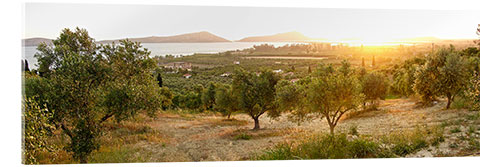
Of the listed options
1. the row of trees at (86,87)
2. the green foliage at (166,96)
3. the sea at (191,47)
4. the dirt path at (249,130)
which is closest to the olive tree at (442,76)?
the dirt path at (249,130)

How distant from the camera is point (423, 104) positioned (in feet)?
27.6

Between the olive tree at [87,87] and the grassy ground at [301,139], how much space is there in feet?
1.12

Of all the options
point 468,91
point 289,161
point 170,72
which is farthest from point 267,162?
point 468,91

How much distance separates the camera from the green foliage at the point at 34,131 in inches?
198

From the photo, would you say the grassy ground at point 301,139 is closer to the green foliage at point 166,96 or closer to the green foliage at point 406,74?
the green foliage at point 166,96

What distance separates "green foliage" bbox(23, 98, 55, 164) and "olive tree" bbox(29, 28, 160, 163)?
416 mm

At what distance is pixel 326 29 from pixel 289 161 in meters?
3.18

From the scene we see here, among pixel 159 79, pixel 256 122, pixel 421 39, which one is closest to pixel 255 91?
pixel 256 122

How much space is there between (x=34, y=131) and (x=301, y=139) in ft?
17.3

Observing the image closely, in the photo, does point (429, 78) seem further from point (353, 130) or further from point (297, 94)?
point (297, 94)

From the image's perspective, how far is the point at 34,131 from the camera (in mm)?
4996

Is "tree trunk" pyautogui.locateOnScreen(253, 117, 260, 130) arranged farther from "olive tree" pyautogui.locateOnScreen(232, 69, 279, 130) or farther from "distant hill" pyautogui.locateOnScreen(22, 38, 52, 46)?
"distant hill" pyautogui.locateOnScreen(22, 38, 52, 46)

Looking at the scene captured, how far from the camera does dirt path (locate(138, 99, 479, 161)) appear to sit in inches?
273
